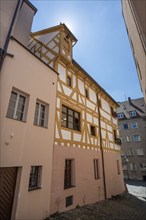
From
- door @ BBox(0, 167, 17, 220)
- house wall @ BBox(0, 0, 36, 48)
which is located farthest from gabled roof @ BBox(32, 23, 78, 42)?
door @ BBox(0, 167, 17, 220)

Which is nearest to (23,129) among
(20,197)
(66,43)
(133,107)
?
(20,197)

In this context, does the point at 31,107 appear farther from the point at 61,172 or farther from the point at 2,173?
the point at 61,172

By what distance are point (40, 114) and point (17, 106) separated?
127cm

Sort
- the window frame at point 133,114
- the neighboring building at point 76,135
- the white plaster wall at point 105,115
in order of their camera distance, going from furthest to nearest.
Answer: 1. the window frame at point 133,114
2. the white plaster wall at point 105,115
3. the neighboring building at point 76,135

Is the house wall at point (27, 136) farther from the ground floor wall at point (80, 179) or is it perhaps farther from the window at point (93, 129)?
the window at point (93, 129)

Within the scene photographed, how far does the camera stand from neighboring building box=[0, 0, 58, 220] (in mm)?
4438

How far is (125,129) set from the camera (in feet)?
88.8

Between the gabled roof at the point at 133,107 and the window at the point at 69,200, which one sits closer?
the window at the point at 69,200

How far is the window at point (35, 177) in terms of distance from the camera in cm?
519

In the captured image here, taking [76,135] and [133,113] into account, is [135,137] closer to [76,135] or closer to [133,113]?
[133,113]

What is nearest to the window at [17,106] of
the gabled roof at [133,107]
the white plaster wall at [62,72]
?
the white plaster wall at [62,72]

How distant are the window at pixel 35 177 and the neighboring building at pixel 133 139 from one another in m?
21.1

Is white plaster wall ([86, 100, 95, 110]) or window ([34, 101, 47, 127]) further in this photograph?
white plaster wall ([86, 100, 95, 110])

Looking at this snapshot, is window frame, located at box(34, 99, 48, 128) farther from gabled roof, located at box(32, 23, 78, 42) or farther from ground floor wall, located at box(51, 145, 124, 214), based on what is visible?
gabled roof, located at box(32, 23, 78, 42)
